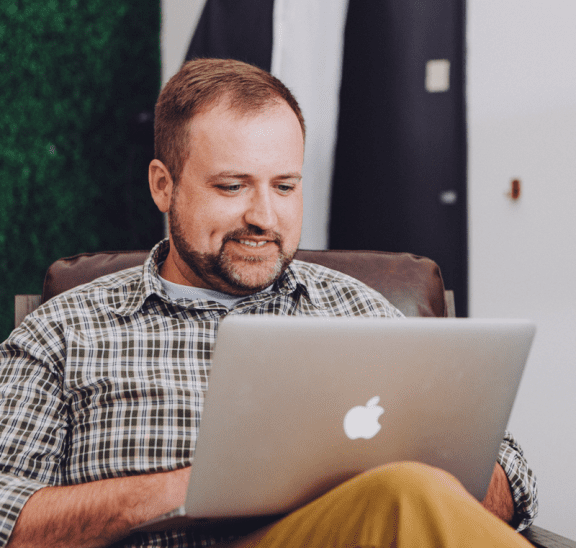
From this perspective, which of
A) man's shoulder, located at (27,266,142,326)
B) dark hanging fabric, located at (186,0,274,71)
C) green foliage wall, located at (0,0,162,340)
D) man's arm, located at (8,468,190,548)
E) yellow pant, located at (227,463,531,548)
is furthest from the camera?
green foliage wall, located at (0,0,162,340)

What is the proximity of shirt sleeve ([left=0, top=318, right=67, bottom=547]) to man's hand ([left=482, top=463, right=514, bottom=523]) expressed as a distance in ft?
2.20

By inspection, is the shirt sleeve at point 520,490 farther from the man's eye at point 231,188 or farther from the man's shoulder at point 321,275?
the man's eye at point 231,188

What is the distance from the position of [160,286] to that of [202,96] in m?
0.37

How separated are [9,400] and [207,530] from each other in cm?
39

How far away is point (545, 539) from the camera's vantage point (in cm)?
91

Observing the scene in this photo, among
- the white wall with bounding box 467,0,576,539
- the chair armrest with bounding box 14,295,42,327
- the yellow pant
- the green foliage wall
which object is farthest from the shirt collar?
the green foliage wall

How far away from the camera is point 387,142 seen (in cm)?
166

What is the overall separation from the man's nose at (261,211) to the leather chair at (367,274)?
27 centimetres

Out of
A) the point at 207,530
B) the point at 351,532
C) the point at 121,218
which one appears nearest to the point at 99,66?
the point at 121,218

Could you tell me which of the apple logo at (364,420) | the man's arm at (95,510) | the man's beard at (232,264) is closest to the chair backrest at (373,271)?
the man's beard at (232,264)

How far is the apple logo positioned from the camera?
66cm

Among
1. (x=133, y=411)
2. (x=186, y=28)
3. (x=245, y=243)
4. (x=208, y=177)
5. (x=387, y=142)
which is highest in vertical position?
(x=186, y=28)

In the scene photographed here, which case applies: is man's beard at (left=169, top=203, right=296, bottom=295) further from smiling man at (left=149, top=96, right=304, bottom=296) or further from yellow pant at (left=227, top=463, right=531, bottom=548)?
yellow pant at (left=227, top=463, right=531, bottom=548)

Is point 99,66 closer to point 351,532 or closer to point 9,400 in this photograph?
point 9,400
